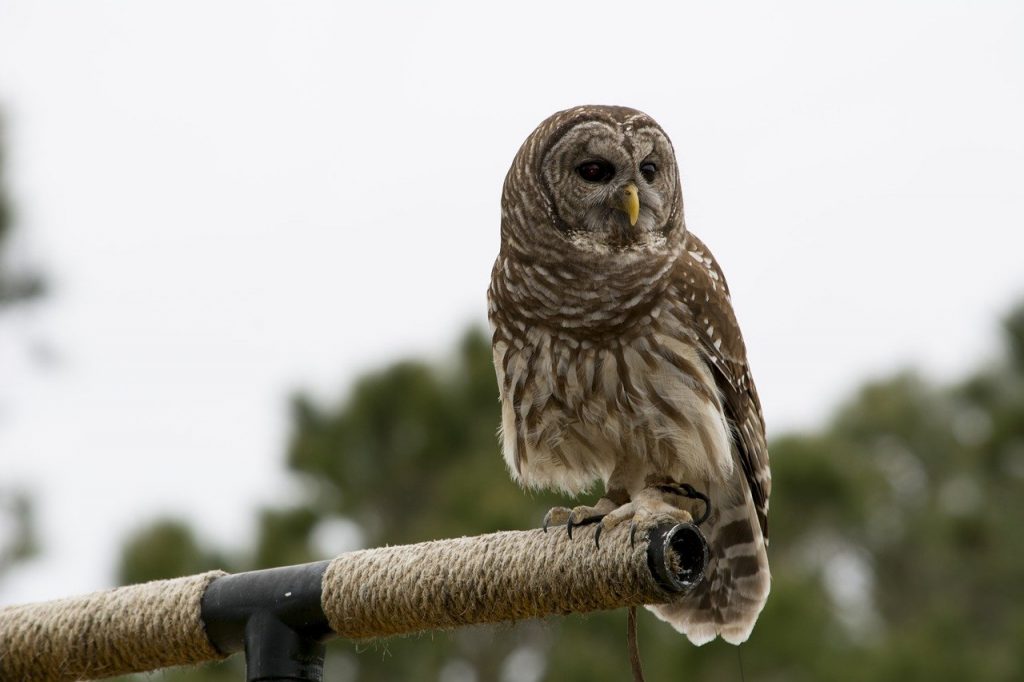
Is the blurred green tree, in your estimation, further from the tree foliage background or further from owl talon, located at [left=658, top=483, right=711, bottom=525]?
owl talon, located at [left=658, top=483, right=711, bottom=525]

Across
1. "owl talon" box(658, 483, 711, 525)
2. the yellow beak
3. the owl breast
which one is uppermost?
the yellow beak

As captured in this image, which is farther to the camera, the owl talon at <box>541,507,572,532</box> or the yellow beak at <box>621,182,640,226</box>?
the yellow beak at <box>621,182,640,226</box>

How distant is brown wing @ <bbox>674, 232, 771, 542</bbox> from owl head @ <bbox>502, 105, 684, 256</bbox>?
102 mm

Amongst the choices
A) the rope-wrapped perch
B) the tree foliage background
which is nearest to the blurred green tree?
the tree foliage background

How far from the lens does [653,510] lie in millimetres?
2398

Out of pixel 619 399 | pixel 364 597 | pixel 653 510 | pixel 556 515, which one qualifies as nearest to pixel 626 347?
pixel 619 399

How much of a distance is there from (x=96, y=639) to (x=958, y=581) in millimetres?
15443

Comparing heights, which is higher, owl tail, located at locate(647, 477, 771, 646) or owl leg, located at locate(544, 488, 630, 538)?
Result: owl leg, located at locate(544, 488, 630, 538)

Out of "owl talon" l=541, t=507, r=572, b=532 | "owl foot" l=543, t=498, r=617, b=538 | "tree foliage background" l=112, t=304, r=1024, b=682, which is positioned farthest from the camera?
"tree foliage background" l=112, t=304, r=1024, b=682

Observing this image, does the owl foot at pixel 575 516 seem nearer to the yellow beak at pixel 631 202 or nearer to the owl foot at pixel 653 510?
the owl foot at pixel 653 510

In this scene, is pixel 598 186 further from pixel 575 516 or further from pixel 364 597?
pixel 364 597

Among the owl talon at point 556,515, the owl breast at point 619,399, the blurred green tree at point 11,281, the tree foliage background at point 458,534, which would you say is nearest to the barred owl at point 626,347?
the owl breast at point 619,399

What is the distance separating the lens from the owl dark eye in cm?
296

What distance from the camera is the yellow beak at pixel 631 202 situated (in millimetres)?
2844
